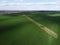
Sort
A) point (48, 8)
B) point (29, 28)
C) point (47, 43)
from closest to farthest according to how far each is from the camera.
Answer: point (47, 43) < point (29, 28) < point (48, 8)

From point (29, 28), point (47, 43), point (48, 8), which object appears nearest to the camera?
point (47, 43)

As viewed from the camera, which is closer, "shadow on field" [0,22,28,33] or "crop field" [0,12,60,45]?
"crop field" [0,12,60,45]

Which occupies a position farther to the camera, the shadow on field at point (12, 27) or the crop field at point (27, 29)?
the shadow on field at point (12, 27)

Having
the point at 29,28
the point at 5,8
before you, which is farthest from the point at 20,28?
the point at 5,8

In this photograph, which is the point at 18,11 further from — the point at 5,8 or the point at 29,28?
the point at 29,28

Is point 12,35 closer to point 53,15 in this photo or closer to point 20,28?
point 20,28

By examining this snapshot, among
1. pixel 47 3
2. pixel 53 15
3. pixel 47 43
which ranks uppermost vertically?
pixel 47 3

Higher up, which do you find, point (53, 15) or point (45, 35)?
point (53, 15)

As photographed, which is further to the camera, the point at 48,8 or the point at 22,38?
the point at 48,8
